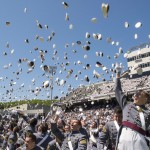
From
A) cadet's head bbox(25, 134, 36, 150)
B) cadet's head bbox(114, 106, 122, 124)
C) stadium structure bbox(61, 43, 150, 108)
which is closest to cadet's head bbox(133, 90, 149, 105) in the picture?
cadet's head bbox(114, 106, 122, 124)

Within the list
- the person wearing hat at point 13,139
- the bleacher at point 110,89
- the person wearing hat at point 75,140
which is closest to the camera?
the person wearing hat at point 75,140

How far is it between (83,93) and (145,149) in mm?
61282

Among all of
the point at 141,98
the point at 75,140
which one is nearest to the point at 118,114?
the point at 75,140

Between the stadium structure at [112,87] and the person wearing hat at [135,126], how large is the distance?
121 ft

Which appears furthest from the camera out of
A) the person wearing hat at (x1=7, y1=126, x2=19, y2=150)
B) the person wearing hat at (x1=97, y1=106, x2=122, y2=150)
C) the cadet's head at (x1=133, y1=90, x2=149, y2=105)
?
the person wearing hat at (x1=7, y1=126, x2=19, y2=150)

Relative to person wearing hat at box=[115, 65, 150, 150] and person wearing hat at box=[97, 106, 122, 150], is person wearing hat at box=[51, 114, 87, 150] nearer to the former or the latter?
person wearing hat at box=[97, 106, 122, 150]

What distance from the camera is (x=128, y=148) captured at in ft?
16.8

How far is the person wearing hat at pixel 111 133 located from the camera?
728 centimetres

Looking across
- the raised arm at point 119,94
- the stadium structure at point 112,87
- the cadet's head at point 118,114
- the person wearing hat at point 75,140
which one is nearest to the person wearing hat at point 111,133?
the cadet's head at point 118,114

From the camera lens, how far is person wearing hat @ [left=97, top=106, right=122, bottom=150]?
7.28 meters

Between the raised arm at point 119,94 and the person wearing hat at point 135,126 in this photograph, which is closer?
the person wearing hat at point 135,126

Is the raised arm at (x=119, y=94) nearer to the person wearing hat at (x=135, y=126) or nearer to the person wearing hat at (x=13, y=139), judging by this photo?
the person wearing hat at (x=135, y=126)

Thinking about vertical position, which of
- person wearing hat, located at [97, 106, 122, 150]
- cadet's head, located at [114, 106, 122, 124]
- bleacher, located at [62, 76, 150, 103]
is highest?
bleacher, located at [62, 76, 150, 103]

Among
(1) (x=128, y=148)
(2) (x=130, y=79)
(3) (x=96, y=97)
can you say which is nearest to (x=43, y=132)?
(1) (x=128, y=148)
